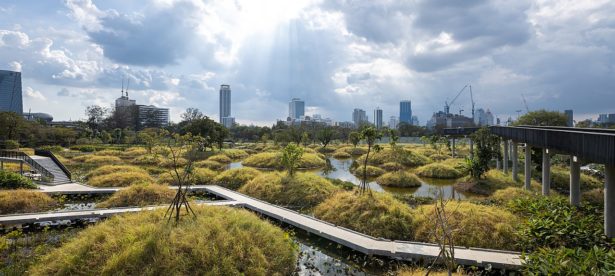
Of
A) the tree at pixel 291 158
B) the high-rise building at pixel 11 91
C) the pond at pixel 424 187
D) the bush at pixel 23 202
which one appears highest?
the high-rise building at pixel 11 91

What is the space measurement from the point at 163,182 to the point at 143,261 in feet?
48.7

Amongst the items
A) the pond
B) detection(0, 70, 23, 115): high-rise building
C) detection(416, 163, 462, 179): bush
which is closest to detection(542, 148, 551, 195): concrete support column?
the pond

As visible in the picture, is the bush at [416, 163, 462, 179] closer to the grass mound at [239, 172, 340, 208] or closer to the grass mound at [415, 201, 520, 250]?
the grass mound at [239, 172, 340, 208]

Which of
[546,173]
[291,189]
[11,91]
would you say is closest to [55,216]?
[291,189]

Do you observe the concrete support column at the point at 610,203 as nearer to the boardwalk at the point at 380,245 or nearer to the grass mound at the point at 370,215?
the boardwalk at the point at 380,245

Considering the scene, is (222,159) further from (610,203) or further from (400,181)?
(610,203)

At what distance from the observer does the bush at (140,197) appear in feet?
51.5

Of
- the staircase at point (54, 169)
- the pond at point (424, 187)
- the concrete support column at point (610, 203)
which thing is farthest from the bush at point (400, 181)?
the staircase at point (54, 169)

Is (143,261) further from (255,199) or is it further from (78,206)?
(78,206)

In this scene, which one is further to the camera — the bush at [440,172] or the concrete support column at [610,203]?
the bush at [440,172]

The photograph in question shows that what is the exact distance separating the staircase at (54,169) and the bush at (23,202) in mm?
5630

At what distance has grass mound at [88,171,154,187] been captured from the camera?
20.5 metres

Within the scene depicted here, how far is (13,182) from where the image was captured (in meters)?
18.2

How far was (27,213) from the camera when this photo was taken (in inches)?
560
